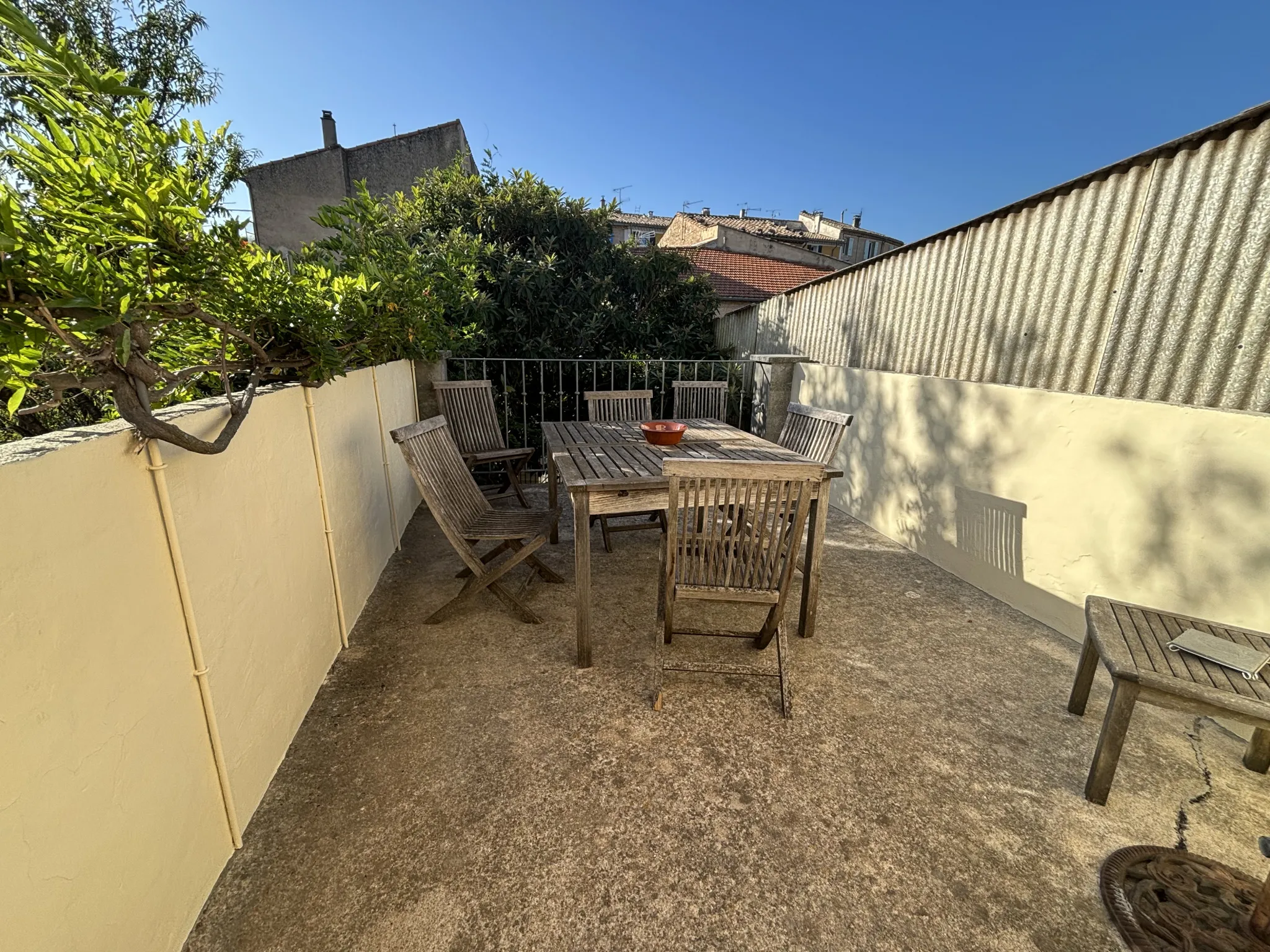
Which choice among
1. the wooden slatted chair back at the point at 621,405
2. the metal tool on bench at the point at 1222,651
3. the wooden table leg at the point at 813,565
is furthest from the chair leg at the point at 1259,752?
the wooden slatted chair back at the point at 621,405

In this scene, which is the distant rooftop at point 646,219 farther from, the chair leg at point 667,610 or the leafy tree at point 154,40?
the chair leg at point 667,610

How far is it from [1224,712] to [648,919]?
77.1 inches

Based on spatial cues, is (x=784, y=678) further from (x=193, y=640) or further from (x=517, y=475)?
(x=517, y=475)

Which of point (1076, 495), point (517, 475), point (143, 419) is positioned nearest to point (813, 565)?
point (1076, 495)

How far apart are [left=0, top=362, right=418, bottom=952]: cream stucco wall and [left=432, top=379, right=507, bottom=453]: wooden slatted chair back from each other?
2.82 m

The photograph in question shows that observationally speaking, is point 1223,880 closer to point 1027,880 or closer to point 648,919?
point 1027,880

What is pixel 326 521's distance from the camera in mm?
2656

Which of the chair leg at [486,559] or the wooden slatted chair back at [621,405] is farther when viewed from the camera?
the wooden slatted chair back at [621,405]

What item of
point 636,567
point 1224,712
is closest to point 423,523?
point 636,567

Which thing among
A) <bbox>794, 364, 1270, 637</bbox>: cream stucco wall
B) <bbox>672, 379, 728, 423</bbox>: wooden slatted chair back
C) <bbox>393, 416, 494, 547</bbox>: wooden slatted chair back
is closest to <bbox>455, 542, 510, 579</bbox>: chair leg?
<bbox>393, 416, 494, 547</bbox>: wooden slatted chair back

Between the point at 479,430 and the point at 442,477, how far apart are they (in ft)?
6.96

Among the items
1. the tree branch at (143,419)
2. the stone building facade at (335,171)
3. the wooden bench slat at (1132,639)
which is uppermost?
the stone building facade at (335,171)

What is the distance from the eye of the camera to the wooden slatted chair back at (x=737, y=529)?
7.64 feet

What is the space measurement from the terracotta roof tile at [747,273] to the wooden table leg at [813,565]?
39.4ft
